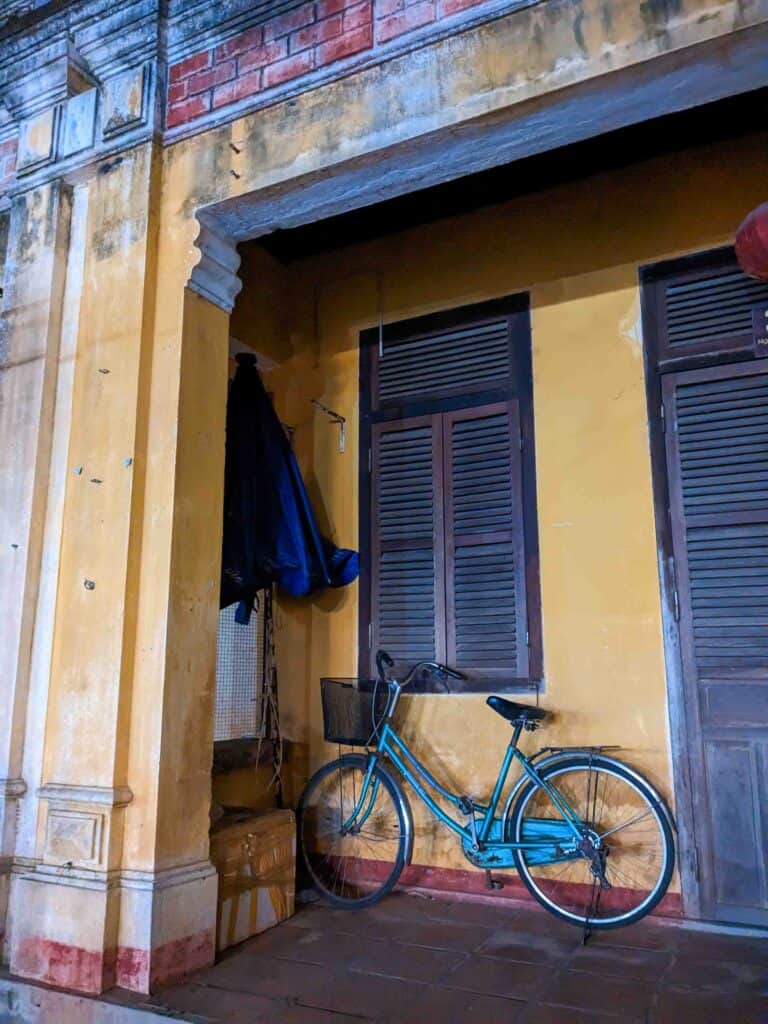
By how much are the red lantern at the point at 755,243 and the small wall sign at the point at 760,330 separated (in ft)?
1.07

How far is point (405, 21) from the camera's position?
2529mm

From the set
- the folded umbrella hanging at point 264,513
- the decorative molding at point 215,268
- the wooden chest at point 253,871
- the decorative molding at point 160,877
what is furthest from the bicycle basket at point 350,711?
the decorative molding at point 215,268

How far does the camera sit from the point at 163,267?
2.90 m

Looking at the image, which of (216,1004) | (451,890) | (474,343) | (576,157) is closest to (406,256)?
(474,343)

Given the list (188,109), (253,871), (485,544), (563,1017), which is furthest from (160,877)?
(188,109)

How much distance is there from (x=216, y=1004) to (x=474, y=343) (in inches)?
112

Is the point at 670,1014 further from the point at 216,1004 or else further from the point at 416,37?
the point at 416,37

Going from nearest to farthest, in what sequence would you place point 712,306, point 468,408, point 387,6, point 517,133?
point 517,133 → point 387,6 → point 712,306 → point 468,408

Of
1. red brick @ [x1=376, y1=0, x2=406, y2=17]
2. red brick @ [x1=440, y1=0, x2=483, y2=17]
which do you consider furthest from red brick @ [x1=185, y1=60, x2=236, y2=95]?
red brick @ [x1=440, y1=0, x2=483, y2=17]

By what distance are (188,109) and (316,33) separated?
0.57m

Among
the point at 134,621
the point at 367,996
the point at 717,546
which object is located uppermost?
the point at 717,546

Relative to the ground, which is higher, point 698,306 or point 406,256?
point 406,256

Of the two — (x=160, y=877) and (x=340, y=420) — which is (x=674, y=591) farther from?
(x=160, y=877)

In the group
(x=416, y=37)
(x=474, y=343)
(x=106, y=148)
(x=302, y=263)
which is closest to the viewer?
(x=416, y=37)
